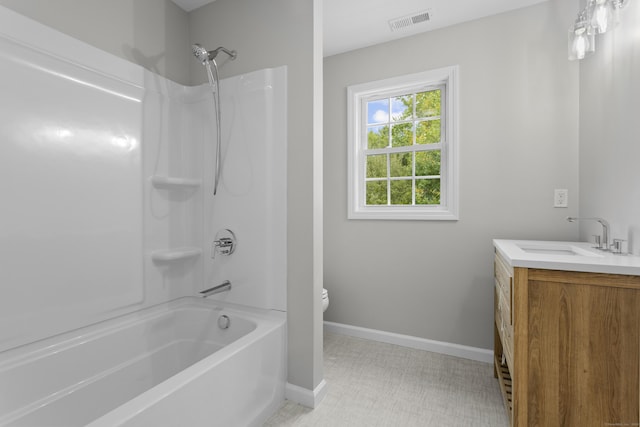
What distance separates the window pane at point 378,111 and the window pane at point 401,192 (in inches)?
22.3

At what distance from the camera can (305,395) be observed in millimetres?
1761

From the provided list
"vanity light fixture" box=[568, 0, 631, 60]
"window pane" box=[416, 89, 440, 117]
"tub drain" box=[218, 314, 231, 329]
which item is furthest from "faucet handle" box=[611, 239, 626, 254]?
"tub drain" box=[218, 314, 231, 329]

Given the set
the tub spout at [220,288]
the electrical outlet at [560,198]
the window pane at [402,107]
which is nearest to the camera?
the tub spout at [220,288]

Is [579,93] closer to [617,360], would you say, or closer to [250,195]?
[617,360]

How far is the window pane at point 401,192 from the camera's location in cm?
263

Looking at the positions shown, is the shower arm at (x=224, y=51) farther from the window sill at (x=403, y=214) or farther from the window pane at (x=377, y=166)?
the window sill at (x=403, y=214)

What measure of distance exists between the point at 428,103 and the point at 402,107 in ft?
0.71

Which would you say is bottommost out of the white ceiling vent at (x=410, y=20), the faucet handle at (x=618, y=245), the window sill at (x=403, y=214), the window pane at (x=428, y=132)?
the faucet handle at (x=618, y=245)

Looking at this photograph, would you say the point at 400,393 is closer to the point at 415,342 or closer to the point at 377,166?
the point at 415,342

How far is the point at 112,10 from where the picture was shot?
1716 mm

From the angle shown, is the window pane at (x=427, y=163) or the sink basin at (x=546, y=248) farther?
the window pane at (x=427, y=163)

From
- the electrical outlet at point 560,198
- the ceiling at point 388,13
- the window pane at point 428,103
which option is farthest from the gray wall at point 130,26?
the electrical outlet at point 560,198

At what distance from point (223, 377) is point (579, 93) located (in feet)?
8.68

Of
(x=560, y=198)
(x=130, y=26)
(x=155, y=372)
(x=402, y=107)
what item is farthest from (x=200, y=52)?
(x=560, y=198)
